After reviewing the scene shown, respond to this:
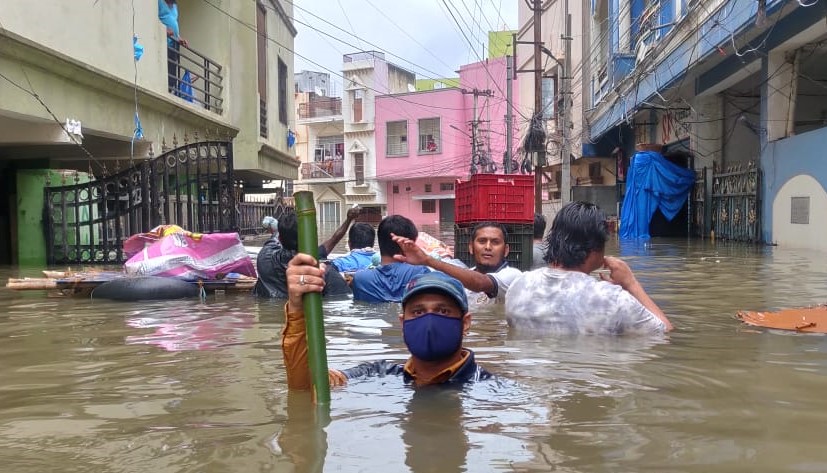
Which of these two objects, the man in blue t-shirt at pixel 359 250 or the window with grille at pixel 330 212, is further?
the window with grille at pixel 330 212

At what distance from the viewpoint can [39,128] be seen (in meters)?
9.84

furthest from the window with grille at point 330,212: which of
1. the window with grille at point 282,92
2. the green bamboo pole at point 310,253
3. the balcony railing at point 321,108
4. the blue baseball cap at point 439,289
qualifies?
the green bamboo pole at point 310,253

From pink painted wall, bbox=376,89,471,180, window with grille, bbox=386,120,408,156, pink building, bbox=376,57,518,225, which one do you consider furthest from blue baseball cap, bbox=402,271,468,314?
window with grille, bbox=386,120,408,156

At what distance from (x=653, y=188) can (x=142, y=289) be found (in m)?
15.5

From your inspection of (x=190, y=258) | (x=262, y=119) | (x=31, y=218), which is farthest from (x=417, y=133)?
(x=190, y=258)

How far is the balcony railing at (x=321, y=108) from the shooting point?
50.2 m

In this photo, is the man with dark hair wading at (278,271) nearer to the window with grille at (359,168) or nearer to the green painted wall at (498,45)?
the green painted wall at (498,45)

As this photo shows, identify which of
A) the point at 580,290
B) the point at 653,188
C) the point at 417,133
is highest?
the point at 417,133

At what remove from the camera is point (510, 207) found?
9062 millimetres

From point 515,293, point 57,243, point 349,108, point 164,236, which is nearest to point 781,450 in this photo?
point 515,293

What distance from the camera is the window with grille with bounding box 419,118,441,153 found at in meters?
45.2

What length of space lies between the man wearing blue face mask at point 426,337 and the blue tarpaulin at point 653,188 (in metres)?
17.2

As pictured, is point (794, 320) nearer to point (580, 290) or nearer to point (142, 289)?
point (580, 290)

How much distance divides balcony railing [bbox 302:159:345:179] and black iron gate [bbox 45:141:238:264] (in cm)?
3676
